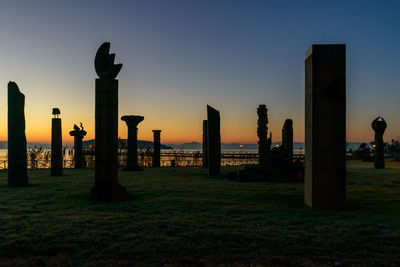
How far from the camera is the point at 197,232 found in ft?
15.8

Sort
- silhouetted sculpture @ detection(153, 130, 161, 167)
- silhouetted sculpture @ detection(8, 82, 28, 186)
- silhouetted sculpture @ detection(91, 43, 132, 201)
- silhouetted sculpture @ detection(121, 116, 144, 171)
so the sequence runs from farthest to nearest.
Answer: silhouetted sculpture @ detection(153, 130, 161, 167) → silhouetted sculpture @ detection(121, 116, 144, 171) → silhouetted sculpture @ detection(8, 82, 28, 186) → silhouetted sculpture @ detection(91, 43, 132, 201)

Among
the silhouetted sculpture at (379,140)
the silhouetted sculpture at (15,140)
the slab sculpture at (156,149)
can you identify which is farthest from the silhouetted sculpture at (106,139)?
the silhouetted sculpture at (379,140)

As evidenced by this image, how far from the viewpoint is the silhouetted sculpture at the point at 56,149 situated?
1480cm

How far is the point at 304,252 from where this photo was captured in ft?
13.1

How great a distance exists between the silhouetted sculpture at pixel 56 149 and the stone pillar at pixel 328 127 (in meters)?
12.5

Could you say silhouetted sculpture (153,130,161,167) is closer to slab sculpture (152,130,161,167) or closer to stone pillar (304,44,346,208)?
slab sculpture (152,130,161,167)

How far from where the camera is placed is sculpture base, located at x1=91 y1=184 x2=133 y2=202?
311 inches

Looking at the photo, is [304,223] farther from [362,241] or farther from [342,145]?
[342,145]

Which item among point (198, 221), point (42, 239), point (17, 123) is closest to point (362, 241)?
point (198, 221)

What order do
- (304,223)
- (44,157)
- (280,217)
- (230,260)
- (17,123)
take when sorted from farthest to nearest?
(44,157) < (17,123) < (280,217) < (304,223) < (230,260)

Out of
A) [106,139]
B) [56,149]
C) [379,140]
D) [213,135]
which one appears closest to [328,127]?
[106,139]

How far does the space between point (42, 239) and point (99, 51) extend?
577 cm

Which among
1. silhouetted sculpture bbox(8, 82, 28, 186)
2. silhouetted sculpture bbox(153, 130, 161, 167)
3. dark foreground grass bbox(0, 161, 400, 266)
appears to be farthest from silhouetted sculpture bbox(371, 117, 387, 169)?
silhouetted sculpture bbox(8, 82, 28, 186)

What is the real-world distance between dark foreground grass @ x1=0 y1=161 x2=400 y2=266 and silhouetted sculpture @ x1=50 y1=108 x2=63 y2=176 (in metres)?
7.22
